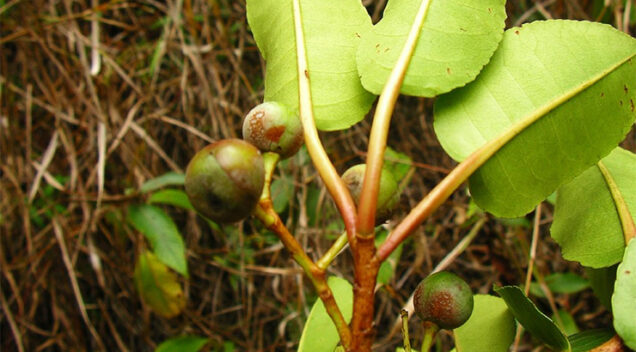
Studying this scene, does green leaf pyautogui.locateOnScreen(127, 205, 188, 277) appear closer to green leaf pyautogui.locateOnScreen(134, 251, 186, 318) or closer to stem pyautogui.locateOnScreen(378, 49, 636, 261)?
green leaf pyautogui.locateOnScreen(134, 251, 186, 318)

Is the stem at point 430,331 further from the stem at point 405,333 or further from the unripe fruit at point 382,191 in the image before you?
the unripe fruit at point 382,191

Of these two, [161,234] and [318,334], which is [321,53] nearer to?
[318,334]

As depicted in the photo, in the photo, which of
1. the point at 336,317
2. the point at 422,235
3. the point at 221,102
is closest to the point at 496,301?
the point at 336,317

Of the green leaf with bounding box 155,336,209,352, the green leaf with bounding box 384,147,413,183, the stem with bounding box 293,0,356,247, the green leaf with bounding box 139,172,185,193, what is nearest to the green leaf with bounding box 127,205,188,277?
the green leaf with bounding box 139,172,185,193

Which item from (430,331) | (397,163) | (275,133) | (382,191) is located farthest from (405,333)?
(397,163)

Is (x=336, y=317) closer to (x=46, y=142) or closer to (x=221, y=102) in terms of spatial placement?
(x=221, y=102)

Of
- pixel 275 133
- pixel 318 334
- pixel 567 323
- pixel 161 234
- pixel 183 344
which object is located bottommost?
pixel 567 323
